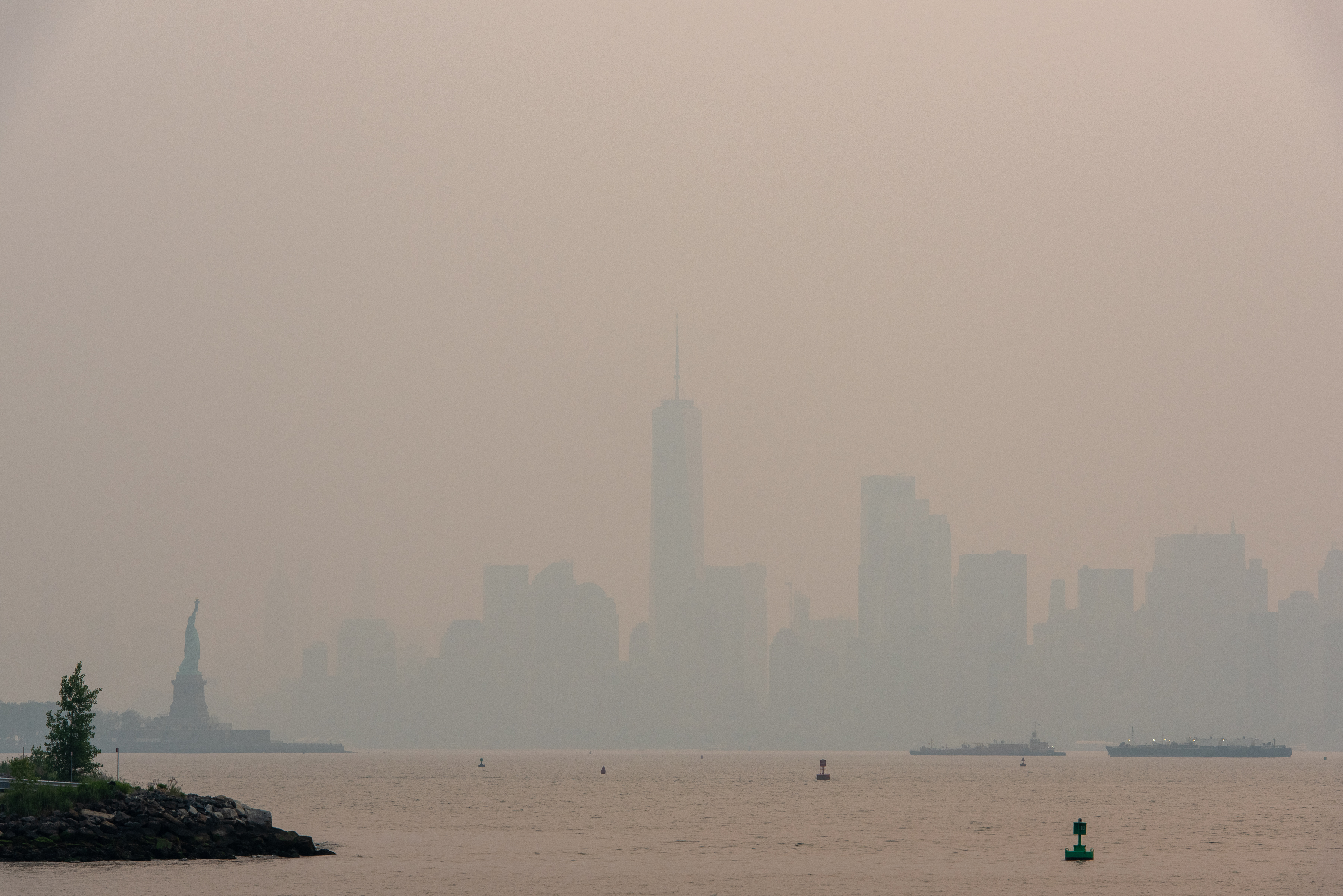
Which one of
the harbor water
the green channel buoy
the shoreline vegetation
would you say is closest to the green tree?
the shoreline vegetation

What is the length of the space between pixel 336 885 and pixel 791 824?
203 feet

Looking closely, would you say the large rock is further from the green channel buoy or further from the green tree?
the green channel buoy

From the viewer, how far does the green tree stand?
3735 inches

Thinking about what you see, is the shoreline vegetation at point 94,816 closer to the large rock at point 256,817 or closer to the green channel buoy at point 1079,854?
the large rock at point 256,817

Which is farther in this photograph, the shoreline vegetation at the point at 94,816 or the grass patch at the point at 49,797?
the grass patch at the point at 49,797

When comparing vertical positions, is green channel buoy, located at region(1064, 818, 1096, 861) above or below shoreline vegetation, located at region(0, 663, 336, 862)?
below

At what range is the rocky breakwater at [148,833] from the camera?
8256cm

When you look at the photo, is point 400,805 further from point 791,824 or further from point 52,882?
point 52,882

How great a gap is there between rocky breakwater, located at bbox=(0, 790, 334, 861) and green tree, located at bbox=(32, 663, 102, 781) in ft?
15.4

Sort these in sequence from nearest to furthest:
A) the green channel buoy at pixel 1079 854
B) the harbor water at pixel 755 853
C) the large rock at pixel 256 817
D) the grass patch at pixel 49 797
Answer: the harbor water at pixel 755 853 < the grass patch at pixel 49 797 < the large rock at pixel 256 817 < the green channel buoy at pixel 1079 854

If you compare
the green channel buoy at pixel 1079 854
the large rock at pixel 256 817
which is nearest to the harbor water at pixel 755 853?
the green channel buoy at pixel 1079 854

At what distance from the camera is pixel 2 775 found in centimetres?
9312

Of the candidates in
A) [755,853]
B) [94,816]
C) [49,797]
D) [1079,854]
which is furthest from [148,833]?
[1079,854]

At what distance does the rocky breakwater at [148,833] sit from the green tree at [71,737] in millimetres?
4686
